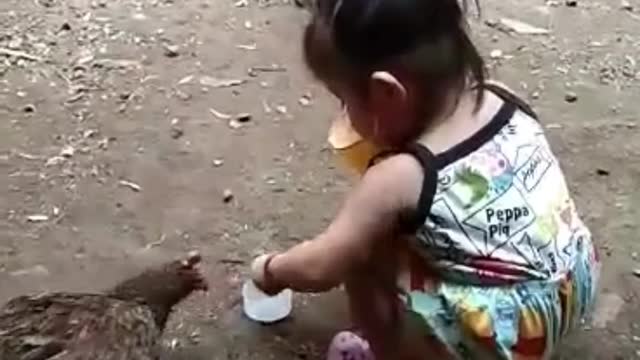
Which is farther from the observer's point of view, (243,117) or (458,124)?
(243,117)

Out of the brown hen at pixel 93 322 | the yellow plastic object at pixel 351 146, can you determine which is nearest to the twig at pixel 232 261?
the brown hen at pixel 93 322

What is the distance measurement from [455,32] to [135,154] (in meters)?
1.21

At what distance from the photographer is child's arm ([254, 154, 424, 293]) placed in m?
2.09

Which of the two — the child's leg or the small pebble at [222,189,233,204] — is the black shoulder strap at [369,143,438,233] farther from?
the small pebble at [222,189,233,204]

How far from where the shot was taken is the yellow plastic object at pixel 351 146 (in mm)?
2336

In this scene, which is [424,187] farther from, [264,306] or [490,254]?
[264,306]

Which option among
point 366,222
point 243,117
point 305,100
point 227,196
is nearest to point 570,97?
point 305,100

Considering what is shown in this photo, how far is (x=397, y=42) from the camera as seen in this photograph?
208 centimetres

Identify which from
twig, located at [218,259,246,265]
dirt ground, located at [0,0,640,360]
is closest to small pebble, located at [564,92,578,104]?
dirt ground, located at [0,0,640,360]

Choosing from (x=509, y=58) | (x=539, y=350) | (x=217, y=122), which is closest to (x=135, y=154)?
(x=217, y=122)

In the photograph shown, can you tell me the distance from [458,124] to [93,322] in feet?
2.16

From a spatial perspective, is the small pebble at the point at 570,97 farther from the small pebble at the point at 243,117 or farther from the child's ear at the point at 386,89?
the child's ear at the point at 386,89

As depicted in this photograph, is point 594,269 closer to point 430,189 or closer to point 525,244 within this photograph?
point 525,244

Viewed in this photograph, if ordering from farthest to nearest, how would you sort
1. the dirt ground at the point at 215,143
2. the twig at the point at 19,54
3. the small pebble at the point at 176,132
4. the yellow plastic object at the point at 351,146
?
1. the twig at the point at 19,54
2. the small pebble at the point at 176,132
3. the dirt ground at the point at 215,143
4. the yellow plastic object at the point at 351,146
